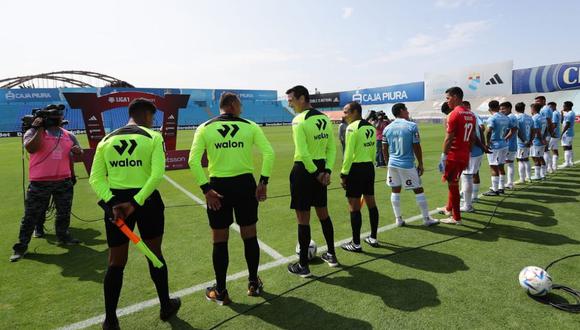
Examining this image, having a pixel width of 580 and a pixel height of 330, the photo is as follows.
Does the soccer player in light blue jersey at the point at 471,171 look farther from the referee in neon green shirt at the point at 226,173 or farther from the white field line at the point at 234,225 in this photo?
the referee in neon green shirt at the point at 226,173

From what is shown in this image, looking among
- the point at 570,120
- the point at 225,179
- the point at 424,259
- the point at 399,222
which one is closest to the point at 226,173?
the point at 225,179

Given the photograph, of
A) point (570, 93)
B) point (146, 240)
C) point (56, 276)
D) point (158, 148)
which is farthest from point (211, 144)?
point (570, 93)

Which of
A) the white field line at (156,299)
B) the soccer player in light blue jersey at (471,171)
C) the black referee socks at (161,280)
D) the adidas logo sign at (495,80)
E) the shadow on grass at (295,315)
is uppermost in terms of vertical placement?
the adidas logo sign at (495,80)

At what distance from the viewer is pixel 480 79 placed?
1601 inches

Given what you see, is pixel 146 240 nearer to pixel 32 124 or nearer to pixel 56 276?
pixel 56 276

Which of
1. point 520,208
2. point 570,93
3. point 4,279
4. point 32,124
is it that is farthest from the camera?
point 570,93

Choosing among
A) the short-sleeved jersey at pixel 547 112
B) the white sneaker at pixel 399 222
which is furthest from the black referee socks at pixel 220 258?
the short-sleeved jersey at pixel 547 112

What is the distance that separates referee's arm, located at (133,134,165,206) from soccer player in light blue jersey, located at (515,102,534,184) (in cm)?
916

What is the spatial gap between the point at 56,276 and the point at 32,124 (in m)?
2.19

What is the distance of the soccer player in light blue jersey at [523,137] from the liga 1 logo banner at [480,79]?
35.8m

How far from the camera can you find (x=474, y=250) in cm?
488

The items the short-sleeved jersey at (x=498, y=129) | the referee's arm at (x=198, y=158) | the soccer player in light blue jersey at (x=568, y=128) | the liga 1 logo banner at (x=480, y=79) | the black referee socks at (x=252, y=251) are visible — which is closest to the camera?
the referee's arm at (x=198, y=158)

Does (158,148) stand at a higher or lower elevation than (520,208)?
higher

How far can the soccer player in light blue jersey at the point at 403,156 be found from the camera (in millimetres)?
5672
